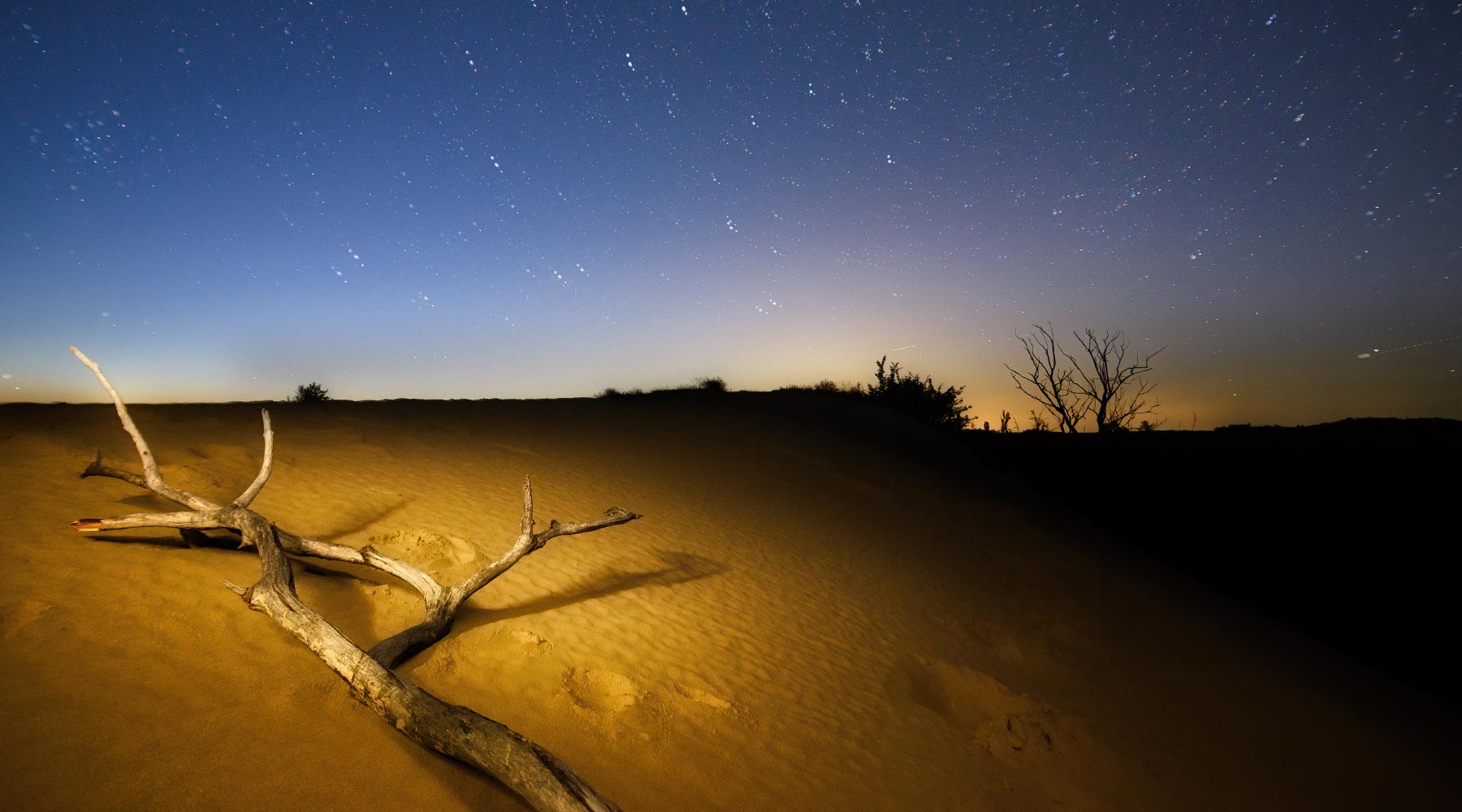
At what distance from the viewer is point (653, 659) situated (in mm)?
4793

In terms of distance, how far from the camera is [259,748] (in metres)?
2.79

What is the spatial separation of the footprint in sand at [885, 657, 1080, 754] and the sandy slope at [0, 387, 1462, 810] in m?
0.03

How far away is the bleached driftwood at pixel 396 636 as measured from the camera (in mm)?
2504

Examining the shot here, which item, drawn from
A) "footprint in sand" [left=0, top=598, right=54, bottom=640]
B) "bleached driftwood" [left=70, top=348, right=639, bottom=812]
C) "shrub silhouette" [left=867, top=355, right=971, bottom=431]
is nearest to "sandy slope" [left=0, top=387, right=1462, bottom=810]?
"footprint in sand" [left=0, top=598, right=54, bottom=640]

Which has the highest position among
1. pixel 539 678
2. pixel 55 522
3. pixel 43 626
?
pixel 55 522

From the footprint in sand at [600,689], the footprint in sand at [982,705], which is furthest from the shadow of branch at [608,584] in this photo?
the footprint in sand at [982,705]

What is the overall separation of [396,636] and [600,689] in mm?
1537

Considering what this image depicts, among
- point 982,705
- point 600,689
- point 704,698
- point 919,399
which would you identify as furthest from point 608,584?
point 919,399

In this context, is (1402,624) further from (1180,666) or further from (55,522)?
(55,522)

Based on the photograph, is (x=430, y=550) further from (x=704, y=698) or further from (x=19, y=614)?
(x=704, y=698)

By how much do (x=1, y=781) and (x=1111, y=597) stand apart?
37.4 ft

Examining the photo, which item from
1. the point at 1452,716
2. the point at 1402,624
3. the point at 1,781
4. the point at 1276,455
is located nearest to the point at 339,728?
the point at 1,781

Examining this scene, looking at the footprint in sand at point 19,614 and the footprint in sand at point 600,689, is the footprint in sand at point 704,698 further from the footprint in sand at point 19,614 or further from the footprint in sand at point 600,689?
the footprint in sand at point 19,614

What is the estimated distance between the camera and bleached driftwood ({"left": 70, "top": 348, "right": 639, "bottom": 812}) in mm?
2504
